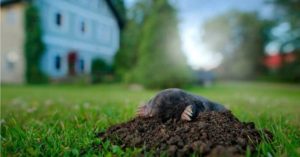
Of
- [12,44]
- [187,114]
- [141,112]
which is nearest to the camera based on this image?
[187,114]

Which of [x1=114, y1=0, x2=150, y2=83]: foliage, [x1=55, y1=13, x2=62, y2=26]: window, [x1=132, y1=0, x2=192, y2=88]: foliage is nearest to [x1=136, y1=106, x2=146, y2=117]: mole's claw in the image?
[x1=132, y1=0, x2=192, y2=88]: foliage

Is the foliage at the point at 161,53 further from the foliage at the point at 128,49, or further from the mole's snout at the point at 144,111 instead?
the mole's snout at the point at 144,111

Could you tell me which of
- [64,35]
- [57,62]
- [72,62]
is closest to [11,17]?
[57,62]

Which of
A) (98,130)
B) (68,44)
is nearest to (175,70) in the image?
(68,44)

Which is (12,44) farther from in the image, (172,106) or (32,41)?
(172,106)

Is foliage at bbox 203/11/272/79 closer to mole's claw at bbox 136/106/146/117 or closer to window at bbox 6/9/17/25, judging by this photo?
window at bbox 6/9/17/25

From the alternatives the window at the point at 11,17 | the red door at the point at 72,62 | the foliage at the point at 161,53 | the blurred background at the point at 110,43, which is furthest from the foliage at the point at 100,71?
the window at the point at 11,17
